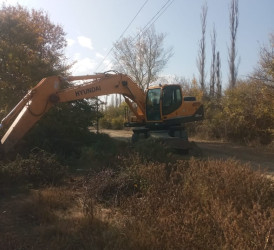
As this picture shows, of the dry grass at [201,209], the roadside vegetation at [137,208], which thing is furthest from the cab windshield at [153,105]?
the dry grass at [201,209]

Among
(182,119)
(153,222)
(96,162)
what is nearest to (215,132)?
(182,119)

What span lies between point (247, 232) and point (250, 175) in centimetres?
240

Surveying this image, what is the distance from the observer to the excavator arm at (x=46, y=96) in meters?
10.1

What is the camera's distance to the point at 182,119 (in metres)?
15.0

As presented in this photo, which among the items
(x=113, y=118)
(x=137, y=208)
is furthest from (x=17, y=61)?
(x=113, y=118)

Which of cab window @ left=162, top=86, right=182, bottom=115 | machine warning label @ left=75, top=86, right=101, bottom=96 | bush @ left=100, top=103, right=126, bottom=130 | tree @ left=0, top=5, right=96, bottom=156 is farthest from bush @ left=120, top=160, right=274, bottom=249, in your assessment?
bush @ left=100, top=103, right=126, bottom=130

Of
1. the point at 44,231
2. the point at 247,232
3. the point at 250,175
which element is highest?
the point at 250,175

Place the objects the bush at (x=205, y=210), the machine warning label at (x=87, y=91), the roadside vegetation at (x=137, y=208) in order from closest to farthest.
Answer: the bush at (x=205, y=210), the roadside vegetation at (x=137, y=208), the machine warning label at (x=87, y=91)

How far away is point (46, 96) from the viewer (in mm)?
10750

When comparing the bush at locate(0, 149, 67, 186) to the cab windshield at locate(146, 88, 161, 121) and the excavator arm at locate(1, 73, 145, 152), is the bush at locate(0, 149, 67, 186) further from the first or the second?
the cab windshield at locate(146, 88, 161, 121)

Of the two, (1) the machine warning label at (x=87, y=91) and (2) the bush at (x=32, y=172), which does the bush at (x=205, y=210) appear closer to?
(2) the bush at (x=32, y=172)

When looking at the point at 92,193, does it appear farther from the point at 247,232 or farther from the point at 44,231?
the point at 247,232

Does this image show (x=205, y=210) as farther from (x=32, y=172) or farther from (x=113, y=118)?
(x=113, y=118)

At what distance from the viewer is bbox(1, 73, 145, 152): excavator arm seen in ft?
33.0
